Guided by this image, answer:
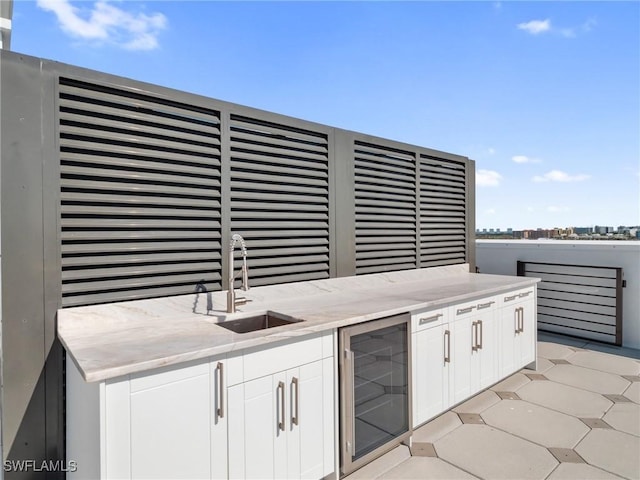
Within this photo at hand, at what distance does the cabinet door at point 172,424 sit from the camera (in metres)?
1.27

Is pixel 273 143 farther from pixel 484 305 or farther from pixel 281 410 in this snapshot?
pixel 484 305

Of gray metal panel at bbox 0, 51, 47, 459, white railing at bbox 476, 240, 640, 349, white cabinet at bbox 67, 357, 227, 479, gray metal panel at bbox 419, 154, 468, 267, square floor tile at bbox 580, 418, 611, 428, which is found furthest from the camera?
white railing at bbox 476, 240, 640, 349

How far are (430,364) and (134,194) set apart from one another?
2199mm

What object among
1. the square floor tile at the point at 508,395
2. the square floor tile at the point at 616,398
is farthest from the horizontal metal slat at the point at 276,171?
the square floor tile at the point at 616,398

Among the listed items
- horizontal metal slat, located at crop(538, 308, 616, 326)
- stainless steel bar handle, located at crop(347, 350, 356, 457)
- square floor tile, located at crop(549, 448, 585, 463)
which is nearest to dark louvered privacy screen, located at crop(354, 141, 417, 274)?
stainless steel bar handle, located at crop(347, 350, 356, 457)

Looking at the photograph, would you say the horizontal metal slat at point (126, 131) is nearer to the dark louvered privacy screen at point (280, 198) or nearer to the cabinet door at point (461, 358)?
the dark louvered privacy screen at point (280, 198)

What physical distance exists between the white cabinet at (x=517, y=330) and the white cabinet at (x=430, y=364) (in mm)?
894

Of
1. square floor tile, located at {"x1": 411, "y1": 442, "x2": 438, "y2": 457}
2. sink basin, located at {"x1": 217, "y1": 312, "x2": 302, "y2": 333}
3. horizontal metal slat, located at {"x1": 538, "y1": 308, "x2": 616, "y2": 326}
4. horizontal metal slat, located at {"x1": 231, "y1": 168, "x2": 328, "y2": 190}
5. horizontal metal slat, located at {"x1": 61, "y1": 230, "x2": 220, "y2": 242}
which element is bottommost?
square floor tile, located at {"x1": 411, "y1": 442, "x2": 438, "y2": 457}

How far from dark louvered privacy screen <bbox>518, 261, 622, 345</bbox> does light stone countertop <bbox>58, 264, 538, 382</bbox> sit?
2.07 m

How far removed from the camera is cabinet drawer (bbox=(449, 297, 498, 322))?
260 centimetres

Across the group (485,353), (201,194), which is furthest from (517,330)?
(201,194)

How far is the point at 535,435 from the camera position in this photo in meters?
2.33

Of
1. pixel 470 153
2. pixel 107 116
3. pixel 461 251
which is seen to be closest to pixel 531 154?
pixel 470 153

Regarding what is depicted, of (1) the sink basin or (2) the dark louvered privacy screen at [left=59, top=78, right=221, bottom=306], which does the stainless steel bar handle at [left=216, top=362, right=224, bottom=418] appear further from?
(2) the dark louvered privacy screen at [left=59, top=78, right=221, bottom=306]
